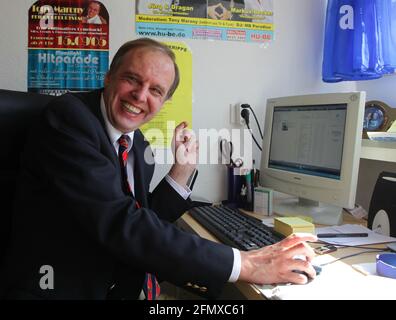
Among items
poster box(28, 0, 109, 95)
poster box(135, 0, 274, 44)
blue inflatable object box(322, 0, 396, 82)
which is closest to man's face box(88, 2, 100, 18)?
poster box(28, 0, 109, 95)

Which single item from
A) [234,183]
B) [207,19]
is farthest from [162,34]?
[234,183]

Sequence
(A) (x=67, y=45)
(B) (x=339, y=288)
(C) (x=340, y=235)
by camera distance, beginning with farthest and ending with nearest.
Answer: (A) (x=67, y=45)
(C) (x=340, y=235)
(B) (x=339, y=288)

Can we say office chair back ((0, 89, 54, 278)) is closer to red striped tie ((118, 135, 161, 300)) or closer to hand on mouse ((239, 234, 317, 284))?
red striped tie ((118, 135, 161, 300))

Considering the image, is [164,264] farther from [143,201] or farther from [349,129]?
[349,129]

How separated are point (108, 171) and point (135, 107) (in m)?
0.32

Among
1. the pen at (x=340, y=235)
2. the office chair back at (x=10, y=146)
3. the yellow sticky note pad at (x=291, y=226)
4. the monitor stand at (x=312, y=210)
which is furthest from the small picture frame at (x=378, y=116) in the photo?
the office chair back at (x=10, y=146)

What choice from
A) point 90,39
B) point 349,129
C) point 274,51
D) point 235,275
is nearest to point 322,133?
point 349,129

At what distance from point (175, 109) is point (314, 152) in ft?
2.17

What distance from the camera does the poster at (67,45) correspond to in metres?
1.51

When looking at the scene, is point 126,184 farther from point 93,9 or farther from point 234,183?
point 93,9

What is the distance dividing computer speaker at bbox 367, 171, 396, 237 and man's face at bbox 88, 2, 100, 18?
1.36 meters

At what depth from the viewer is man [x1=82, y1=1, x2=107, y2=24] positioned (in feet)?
5.07

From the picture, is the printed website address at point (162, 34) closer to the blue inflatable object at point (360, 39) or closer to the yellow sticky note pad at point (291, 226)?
the blue inflatable object at point (360, 39)

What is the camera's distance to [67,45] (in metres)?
1.54
